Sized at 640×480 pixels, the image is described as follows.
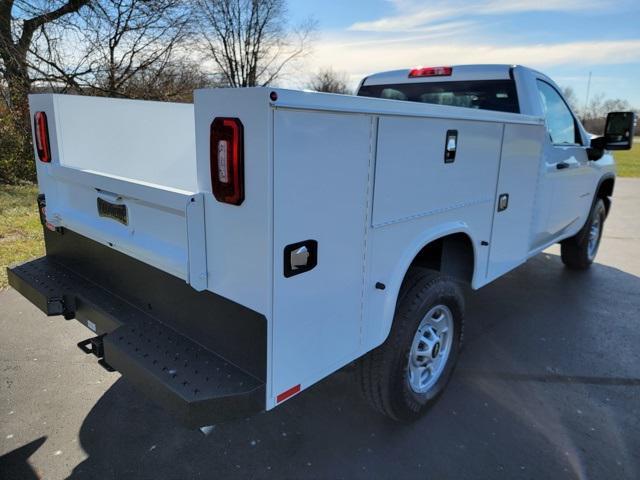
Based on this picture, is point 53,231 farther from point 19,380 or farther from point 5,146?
point 5,146

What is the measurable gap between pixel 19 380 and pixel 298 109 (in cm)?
267

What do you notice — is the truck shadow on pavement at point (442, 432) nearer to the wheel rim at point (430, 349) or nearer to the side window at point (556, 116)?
the wheel rim at point (430, 349)

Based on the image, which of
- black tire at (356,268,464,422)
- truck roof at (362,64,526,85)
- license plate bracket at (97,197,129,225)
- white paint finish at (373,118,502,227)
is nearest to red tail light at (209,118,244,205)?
white paint finish at (373,118,502,227)

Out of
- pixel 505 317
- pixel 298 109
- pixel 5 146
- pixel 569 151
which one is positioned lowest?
pixel 505 317

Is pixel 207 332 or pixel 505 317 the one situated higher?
pixel 207 332

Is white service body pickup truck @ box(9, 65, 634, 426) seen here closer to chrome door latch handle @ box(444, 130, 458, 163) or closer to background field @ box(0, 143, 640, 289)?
chrome door latch handle @ box(444, 130, 458, 163)

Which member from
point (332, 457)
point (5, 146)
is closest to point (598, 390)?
point (332, 457)

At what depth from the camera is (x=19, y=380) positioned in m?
3.02

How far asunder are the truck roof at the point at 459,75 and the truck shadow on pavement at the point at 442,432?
83.2 inches

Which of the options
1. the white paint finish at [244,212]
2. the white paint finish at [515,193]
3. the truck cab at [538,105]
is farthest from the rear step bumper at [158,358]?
the truck cab at [538,105]

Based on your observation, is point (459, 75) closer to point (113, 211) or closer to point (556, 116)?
point (556, 116)

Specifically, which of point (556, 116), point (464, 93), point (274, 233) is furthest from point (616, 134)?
point (274, 233)

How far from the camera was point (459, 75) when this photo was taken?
3.91m

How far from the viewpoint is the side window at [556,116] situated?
3.83 meters
